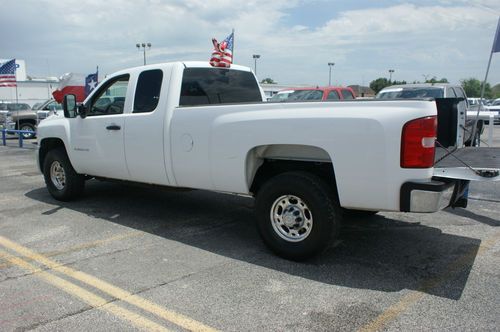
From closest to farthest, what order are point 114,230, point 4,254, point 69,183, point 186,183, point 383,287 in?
1. point 383,287
2. point 4,254
3. point 186,183
4. point 114,230
5. point 69,183

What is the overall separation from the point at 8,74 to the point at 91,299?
19244 mm

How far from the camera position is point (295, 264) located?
181 inches

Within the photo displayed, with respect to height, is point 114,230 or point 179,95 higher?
point 179,95

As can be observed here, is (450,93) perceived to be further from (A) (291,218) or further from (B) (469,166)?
(A) (291,218)

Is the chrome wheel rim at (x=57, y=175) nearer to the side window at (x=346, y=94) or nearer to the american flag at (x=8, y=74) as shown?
the side window at (x=346, y=94)

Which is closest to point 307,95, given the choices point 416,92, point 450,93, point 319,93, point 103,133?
point 319,93

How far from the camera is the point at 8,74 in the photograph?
66.0ft

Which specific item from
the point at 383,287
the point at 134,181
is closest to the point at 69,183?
the point at 134,181

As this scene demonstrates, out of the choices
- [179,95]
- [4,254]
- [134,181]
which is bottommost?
[4,254]

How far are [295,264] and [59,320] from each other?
85.4 inches

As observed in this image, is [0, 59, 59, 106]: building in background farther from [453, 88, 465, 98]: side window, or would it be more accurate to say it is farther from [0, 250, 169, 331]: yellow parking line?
[0, 250, 169, 331]: yellow parking line

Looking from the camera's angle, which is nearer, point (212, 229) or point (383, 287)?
point (383, 287)

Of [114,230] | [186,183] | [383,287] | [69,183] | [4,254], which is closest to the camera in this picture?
[383,287]

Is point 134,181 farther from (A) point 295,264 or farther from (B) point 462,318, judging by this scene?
(B) point 462,318
